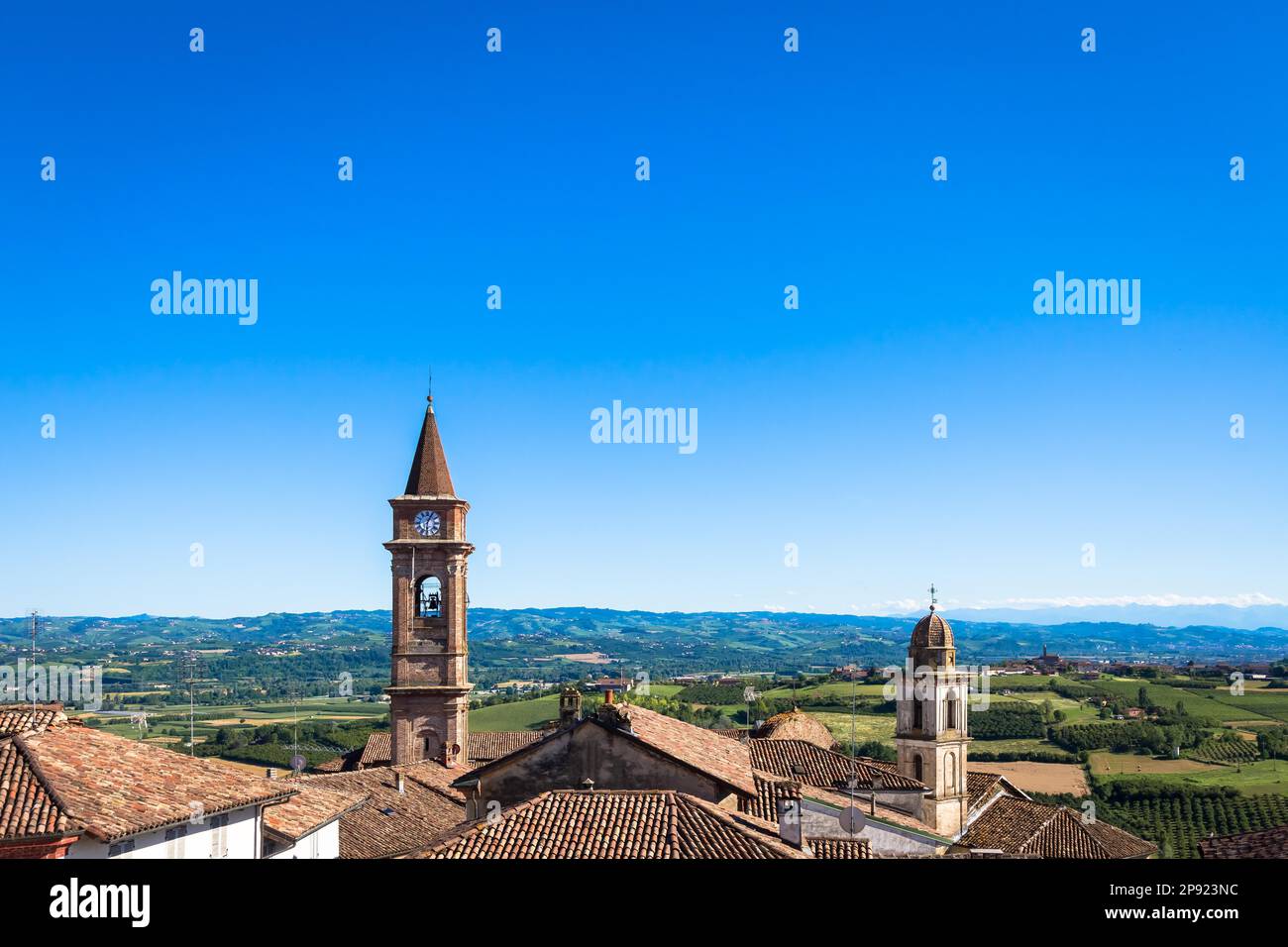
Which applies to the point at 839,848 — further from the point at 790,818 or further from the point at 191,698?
the point at 191,698

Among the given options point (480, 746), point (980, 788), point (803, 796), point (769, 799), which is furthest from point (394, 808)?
point (480, 746)

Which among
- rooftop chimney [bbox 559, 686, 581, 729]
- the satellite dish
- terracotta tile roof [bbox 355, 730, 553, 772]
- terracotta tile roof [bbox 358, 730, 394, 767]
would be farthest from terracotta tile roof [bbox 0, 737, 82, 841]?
terracotta tile roof [bbox 355, 730, 553, 772]

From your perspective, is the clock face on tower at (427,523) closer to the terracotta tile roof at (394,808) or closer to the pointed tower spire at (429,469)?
the pointed tower spire at (429,469)

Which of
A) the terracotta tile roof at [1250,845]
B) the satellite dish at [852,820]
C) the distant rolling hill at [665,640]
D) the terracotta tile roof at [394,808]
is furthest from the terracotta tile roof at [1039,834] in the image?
the distant rolling hill at [665,640]

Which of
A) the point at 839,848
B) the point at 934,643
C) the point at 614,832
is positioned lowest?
the point at 839,848
